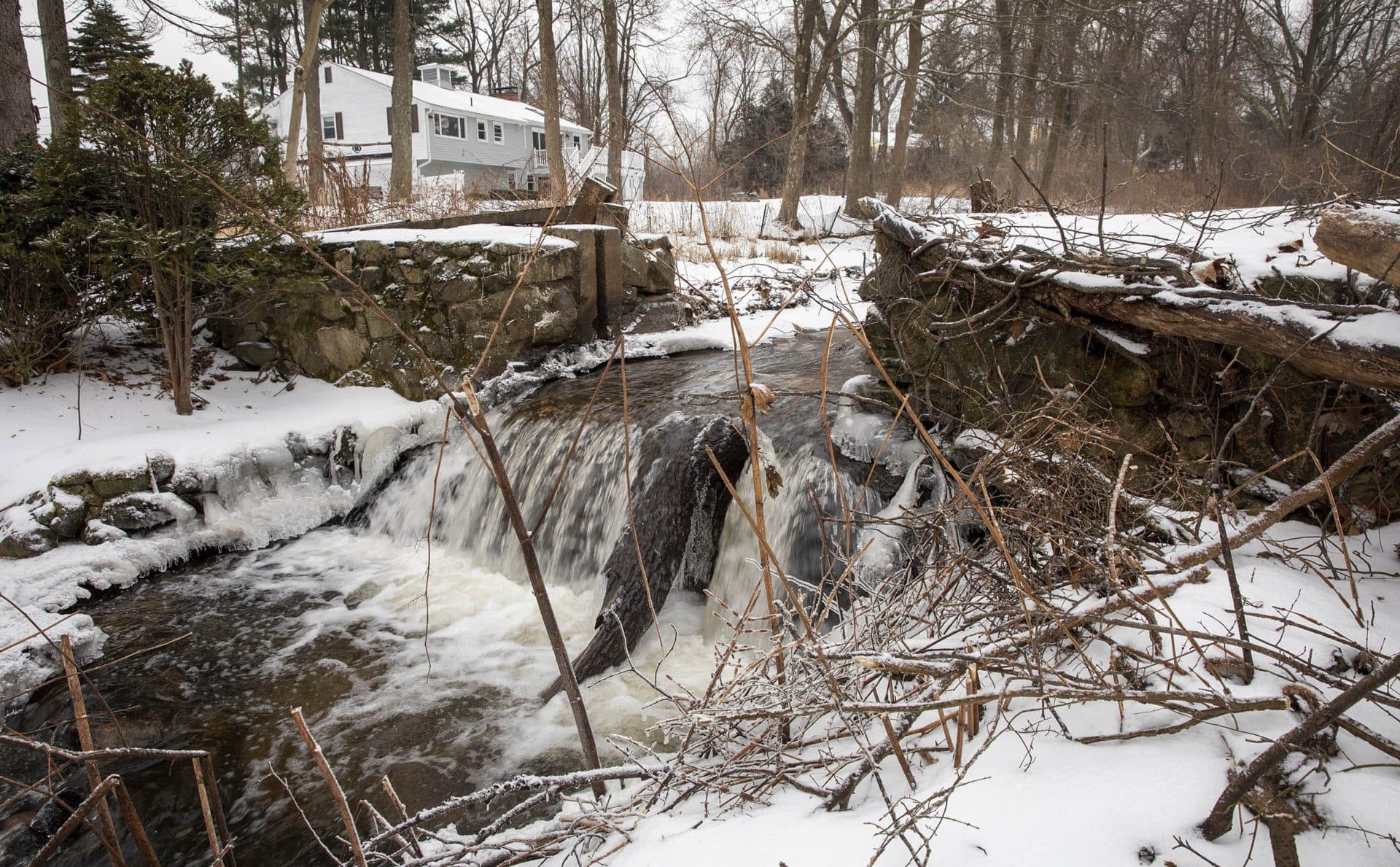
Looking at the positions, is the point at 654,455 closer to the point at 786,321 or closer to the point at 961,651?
the point at 961,651

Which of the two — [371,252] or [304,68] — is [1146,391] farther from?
[304,68]

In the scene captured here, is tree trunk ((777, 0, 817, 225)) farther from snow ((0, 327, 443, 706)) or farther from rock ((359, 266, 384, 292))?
snow ((0, 327, 443, 706))

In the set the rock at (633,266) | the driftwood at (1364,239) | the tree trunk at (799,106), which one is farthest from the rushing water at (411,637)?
the tree trunk at (799,106)

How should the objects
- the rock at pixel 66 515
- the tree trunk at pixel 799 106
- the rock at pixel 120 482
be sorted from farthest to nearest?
the tree trunk at pixel 799 106 → the rock at pixel 120 482 → the rock at pixel 66 515

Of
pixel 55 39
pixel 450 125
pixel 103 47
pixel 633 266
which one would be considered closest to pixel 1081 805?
pixel 633 266

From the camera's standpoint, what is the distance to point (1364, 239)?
98.0 inches

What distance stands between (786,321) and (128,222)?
21.4ft

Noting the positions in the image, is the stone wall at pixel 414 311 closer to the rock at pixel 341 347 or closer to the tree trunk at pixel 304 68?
the rock at pixel 341 347

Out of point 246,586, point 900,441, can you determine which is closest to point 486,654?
point 246,586

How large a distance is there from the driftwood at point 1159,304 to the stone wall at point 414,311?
3698 mm

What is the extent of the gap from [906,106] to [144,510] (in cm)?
1587

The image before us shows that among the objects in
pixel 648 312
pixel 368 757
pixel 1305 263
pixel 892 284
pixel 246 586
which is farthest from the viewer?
pixel 648 312

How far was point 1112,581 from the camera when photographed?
5.93 ft

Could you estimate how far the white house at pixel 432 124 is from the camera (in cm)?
2888
